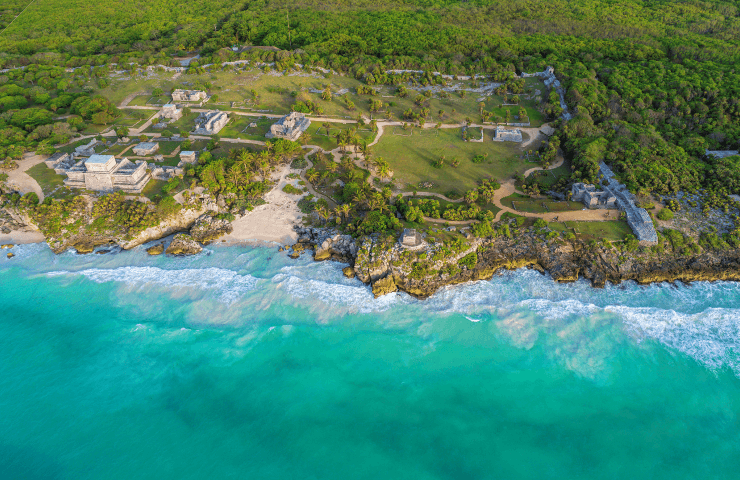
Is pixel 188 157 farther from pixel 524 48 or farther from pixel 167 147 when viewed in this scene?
pixel 524 48

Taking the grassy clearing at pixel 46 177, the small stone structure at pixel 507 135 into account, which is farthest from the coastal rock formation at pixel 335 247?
the grassy clearing at pixel 46 177

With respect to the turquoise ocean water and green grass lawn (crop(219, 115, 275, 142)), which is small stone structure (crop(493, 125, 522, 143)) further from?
green grass lawn (crop(219, 115, 275, 142))

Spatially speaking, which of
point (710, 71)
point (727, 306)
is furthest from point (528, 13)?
point (727, 306)

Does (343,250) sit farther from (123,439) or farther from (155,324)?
(123,439)

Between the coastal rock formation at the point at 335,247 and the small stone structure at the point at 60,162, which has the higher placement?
the small stone structure at the point at 60,162

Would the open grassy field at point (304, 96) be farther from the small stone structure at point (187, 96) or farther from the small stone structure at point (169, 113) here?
the small stone structure at point (169, 113)

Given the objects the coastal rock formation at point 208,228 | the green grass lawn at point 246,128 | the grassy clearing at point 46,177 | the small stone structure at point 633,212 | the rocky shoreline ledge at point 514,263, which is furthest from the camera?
the green grass lawn at point 246,128

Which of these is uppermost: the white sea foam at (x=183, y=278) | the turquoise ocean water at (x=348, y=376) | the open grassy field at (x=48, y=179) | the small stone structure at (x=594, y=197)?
the open grassy field at (x=48, y=179)
